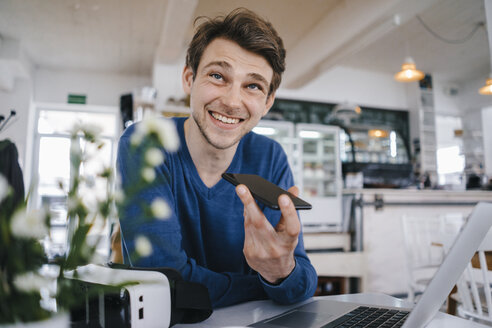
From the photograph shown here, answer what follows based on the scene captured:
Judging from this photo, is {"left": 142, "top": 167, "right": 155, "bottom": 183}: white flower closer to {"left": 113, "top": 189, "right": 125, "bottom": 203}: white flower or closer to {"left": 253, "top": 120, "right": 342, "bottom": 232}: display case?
{"left": 113, "top": 189, "right": 125, "bottom": 203}: white flower

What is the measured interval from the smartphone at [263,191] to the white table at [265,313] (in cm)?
25

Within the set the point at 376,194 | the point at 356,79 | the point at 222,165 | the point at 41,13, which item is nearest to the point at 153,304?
the point at 222,165

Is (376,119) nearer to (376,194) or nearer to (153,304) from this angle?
(376,194)

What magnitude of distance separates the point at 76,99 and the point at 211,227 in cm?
574

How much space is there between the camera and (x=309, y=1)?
4.57 meters

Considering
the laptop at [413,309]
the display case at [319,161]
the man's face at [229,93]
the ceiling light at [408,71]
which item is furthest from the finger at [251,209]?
the display case at [319,161]

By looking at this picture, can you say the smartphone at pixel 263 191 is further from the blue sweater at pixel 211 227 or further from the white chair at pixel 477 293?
the white chair at pixel 477 293

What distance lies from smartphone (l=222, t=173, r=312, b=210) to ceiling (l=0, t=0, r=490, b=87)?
334cm

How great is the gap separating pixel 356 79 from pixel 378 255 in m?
4.32

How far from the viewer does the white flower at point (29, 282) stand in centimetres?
26

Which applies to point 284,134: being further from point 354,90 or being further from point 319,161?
point 354,90

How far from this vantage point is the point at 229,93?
0.95 metres

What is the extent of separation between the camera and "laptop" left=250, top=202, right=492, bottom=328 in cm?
48

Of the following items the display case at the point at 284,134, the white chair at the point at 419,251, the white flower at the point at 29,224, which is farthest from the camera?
the display case at the point at 284,134
